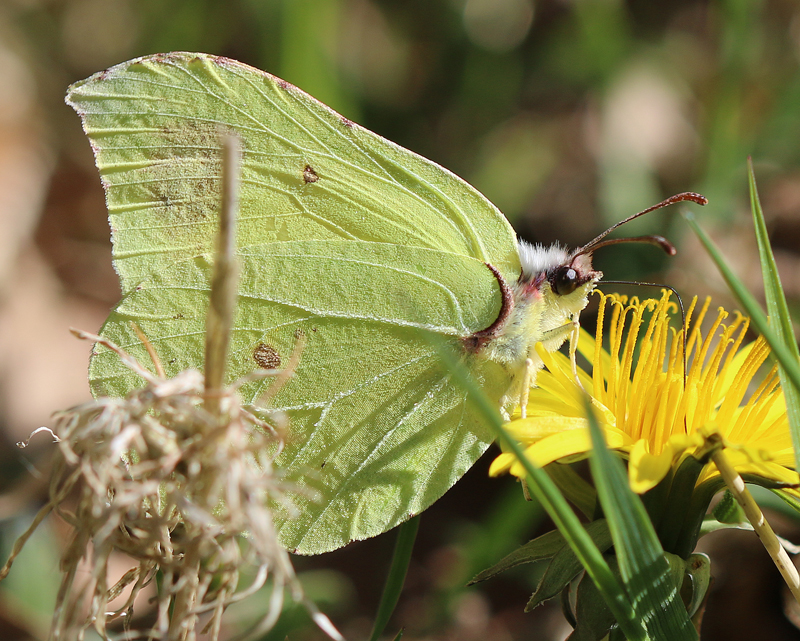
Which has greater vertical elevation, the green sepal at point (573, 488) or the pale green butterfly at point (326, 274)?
the pale green butterfly at point (326, 274)

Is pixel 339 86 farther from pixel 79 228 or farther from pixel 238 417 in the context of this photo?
pixel 238 417

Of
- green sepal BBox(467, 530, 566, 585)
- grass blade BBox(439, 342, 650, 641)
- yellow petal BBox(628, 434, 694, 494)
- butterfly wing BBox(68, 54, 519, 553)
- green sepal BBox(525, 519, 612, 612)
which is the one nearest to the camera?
grass blade BBox(439, 342, 650, 641)

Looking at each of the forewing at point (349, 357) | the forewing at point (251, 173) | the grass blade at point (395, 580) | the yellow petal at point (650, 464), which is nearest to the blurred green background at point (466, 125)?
the forewing at point (349, 357)

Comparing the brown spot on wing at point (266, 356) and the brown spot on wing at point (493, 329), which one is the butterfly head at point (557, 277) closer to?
the brown spot on wing at point (493, 329)

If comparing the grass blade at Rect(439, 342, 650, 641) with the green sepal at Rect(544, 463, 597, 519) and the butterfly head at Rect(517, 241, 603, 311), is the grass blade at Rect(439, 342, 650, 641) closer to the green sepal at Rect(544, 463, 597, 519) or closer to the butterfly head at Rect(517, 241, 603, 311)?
the green sepal at Rect(544, 463, 597, 519)

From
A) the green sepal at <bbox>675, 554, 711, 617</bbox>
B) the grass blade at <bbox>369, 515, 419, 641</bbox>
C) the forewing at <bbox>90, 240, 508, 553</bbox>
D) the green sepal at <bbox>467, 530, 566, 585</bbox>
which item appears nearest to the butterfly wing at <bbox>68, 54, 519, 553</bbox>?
the forewing at <bbox>90, 240, 508, 553</bbox>

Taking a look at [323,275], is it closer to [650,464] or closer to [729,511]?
[650,464]
